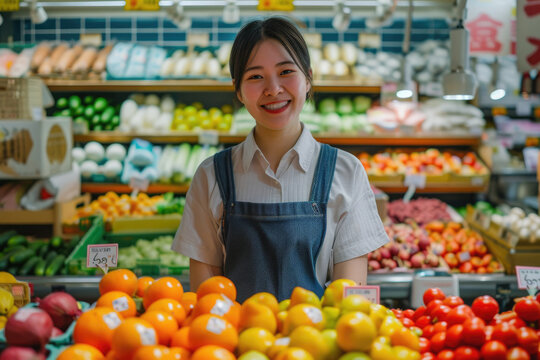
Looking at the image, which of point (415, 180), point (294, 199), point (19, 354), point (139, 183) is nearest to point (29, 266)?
point (139, 183)

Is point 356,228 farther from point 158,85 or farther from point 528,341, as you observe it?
point 158,85

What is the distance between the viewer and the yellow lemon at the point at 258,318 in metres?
1.24

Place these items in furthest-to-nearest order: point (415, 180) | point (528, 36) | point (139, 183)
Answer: point (415, 180), point (139, 183), point (528, 36)

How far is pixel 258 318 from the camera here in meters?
1.24

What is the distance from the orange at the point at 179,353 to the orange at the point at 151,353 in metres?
0.04

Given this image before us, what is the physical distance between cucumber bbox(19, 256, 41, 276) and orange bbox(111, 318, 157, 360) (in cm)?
251

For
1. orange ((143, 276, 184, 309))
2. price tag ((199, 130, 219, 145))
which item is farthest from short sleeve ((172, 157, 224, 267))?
price tag ((199, 130, 219, 145))

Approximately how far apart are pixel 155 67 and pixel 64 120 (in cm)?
Answer: 119

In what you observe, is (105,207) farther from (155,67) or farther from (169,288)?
(169,288)

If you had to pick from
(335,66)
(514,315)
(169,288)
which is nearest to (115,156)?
(335,66)

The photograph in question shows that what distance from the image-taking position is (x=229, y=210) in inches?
73.3

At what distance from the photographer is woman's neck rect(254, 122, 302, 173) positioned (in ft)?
6.33

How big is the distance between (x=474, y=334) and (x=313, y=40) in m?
4.48

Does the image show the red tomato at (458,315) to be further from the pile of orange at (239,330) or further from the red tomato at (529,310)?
the pile of orange at (239,330)
